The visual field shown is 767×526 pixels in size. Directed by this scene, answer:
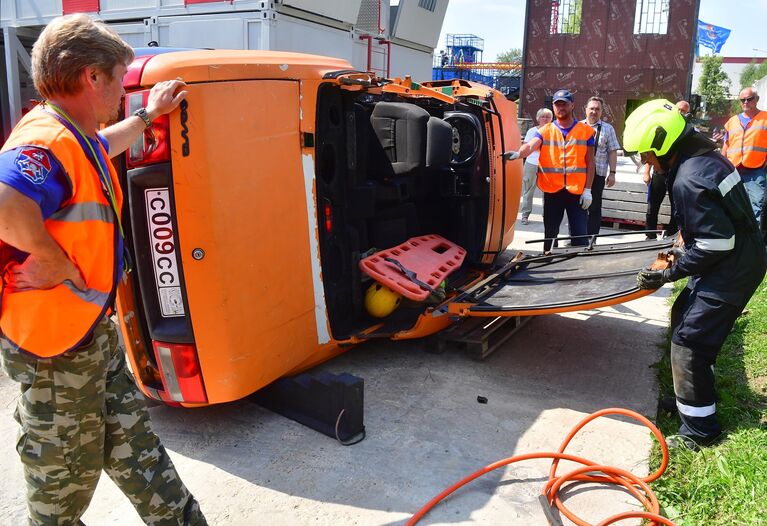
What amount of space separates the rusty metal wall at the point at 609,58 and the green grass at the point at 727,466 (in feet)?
71.1

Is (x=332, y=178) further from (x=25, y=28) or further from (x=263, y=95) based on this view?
(x=25, y=28)

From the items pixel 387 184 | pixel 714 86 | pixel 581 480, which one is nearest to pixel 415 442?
pixel 581 480

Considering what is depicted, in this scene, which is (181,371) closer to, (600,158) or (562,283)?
(562,283)

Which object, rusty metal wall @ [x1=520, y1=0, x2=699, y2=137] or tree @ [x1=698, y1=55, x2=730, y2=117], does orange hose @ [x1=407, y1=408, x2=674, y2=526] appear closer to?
rusty metal wall @ [x1=520, y1=0, x2=699, y2=137]

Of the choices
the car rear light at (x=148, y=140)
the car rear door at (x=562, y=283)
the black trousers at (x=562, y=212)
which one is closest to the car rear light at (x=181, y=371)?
the car rear light at (x=148, y=140)

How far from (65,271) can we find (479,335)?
3011 mm

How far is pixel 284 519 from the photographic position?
105 inches

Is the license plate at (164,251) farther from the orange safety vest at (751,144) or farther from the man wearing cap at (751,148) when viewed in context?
the orange safety vest at (751,144)

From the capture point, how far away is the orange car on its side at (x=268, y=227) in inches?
111

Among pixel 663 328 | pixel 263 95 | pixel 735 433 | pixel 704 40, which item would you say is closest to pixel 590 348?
pixel 663 328

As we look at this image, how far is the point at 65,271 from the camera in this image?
6.00ft

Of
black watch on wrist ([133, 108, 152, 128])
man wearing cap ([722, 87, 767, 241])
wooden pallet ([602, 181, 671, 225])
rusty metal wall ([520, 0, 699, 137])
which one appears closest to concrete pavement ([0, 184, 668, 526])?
black watch on wrist ([133, 108, 152, 128])

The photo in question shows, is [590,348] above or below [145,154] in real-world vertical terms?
below

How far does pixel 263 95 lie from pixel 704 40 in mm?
54731
